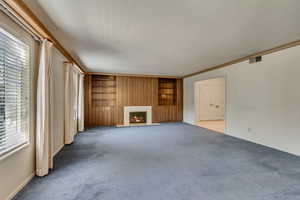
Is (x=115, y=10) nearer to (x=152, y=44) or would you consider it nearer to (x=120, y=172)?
(x=152, y=44)

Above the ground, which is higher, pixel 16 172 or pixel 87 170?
pixel 16 172

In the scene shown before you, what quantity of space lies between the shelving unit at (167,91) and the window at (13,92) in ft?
21.2

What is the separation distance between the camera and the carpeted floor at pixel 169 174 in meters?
2.08

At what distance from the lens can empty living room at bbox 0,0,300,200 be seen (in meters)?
2.05

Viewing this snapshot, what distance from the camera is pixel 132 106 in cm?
780

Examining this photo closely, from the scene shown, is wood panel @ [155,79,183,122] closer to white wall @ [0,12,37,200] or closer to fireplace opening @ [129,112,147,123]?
fireplace opening @ [129,112,147,123]

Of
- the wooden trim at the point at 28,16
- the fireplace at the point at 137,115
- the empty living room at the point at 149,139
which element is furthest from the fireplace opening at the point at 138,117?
the wooden trim at the point at 28,16

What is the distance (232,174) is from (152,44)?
304 centimetres

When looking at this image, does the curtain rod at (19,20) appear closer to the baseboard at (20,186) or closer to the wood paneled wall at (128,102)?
the baseboard at (20,186)

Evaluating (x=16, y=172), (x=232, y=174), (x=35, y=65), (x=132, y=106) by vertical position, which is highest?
(x=35, y=65)

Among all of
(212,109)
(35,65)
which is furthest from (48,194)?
(212,109)

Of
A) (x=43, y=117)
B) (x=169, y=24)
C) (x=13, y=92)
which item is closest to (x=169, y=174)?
(x=43, y=117)

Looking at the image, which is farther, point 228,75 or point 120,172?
point 228,75

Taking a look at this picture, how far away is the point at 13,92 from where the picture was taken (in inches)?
82.4
